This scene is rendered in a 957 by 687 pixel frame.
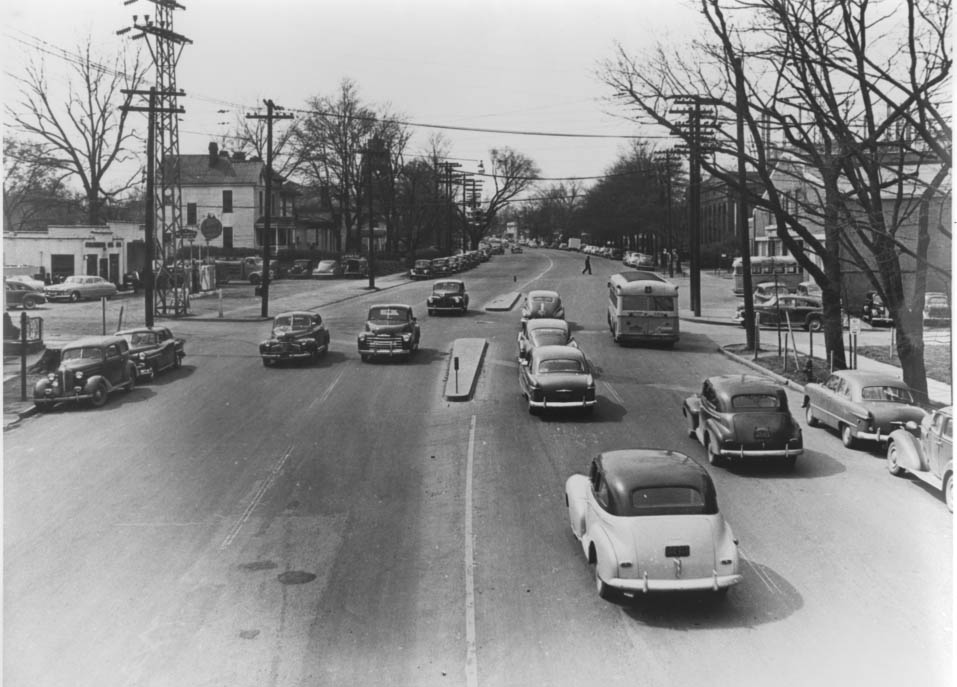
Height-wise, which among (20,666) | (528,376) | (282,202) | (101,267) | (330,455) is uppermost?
(282,202)

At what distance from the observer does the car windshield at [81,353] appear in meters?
25.1

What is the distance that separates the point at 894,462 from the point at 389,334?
17474 mm

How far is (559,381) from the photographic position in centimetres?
2275

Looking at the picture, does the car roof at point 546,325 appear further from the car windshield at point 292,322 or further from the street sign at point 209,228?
the street sign at point 209,228

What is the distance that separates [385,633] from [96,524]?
6948mm

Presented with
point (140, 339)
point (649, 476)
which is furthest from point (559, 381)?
point (140, 339)

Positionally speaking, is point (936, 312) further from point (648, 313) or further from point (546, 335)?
point (546, 335)

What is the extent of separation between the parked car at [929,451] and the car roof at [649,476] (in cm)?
479

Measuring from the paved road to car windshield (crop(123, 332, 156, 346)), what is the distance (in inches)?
187

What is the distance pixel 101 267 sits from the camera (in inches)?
2319

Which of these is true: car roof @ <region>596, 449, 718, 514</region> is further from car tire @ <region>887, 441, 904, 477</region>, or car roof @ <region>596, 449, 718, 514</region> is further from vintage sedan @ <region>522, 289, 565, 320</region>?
vintage sedan @ <region>522, 289, 565, 320</region>

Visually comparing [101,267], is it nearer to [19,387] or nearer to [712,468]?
[19,387]

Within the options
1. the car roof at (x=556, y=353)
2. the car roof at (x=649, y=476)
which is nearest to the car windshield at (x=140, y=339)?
the car roof at (x=556, y=353)

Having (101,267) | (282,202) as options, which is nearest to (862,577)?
(101,267)
